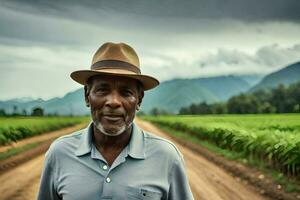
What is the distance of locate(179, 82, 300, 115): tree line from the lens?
98.7 ft

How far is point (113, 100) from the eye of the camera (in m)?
2.45

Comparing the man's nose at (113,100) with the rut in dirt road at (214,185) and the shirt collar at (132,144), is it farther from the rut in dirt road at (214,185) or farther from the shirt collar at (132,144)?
the rut in dirt road at (214,185)

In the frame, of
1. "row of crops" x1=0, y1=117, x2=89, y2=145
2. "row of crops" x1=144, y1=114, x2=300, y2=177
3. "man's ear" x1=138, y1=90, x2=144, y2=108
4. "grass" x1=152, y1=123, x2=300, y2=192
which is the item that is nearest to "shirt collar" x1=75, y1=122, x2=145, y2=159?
"man's ear" x1=138, y1=90, x2=144, y2=108

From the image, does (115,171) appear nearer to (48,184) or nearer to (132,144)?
(132,144)

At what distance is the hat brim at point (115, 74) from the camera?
7.95 feet

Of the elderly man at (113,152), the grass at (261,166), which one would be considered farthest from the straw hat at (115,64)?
the grass at (261,166)

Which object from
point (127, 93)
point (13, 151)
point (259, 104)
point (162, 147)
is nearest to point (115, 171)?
point (162, 147)

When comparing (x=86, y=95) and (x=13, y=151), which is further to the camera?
(x=13, y=151)

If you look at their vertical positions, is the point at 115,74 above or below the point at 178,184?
above

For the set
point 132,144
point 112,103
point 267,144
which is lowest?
point 267,144

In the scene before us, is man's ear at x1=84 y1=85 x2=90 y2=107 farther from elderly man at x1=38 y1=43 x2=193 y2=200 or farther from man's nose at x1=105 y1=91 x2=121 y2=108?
man's nose at x1=105 y1=91 x2=121 y2=108

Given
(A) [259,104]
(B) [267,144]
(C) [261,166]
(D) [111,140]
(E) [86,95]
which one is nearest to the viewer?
(D) [111,140]

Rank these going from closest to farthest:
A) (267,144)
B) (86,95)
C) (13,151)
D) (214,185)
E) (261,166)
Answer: (86,95) < (214,185) < (261,166) < (267,144) < (13,151)

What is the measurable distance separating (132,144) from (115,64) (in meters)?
0.33
